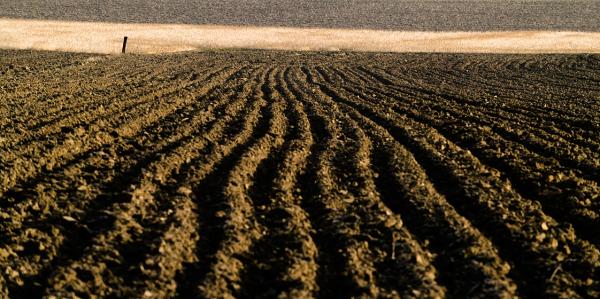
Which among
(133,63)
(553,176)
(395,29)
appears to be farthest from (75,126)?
(395,29)

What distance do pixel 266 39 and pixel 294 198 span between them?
Result: 44524 mm

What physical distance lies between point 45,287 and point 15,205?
1952 mm

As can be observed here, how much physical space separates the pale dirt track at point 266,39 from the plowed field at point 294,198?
2464 cm

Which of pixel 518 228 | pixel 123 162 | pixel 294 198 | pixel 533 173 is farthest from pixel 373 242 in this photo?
pixel 123 162

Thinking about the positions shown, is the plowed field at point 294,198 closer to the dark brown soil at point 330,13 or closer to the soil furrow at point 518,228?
the soil furrow at point 518,228

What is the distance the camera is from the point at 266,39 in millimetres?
49438

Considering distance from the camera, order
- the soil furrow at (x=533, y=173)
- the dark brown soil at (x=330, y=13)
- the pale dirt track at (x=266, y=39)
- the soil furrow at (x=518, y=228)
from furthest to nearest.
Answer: the dark brown soil at (x=330, y=13), the pale dirt track at (x=266, y=39), the soil furrow at (x=533, y=173), the soil furrow at (x=518, y=228)

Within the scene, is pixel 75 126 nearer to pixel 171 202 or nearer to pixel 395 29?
pixel 171 202

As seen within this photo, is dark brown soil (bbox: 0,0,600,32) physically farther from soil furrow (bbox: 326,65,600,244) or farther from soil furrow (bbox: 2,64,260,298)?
soil furrow (bbox: 2,64,260,298)

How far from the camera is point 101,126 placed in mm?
9898

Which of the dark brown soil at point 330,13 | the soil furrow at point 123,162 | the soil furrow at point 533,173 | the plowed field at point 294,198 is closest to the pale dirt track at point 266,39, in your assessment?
the dark brown soil at point 330,13

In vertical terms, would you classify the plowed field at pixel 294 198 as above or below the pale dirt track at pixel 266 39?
below

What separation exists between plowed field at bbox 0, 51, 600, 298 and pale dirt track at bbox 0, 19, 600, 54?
24.6m

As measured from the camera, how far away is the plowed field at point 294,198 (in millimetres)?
4559
